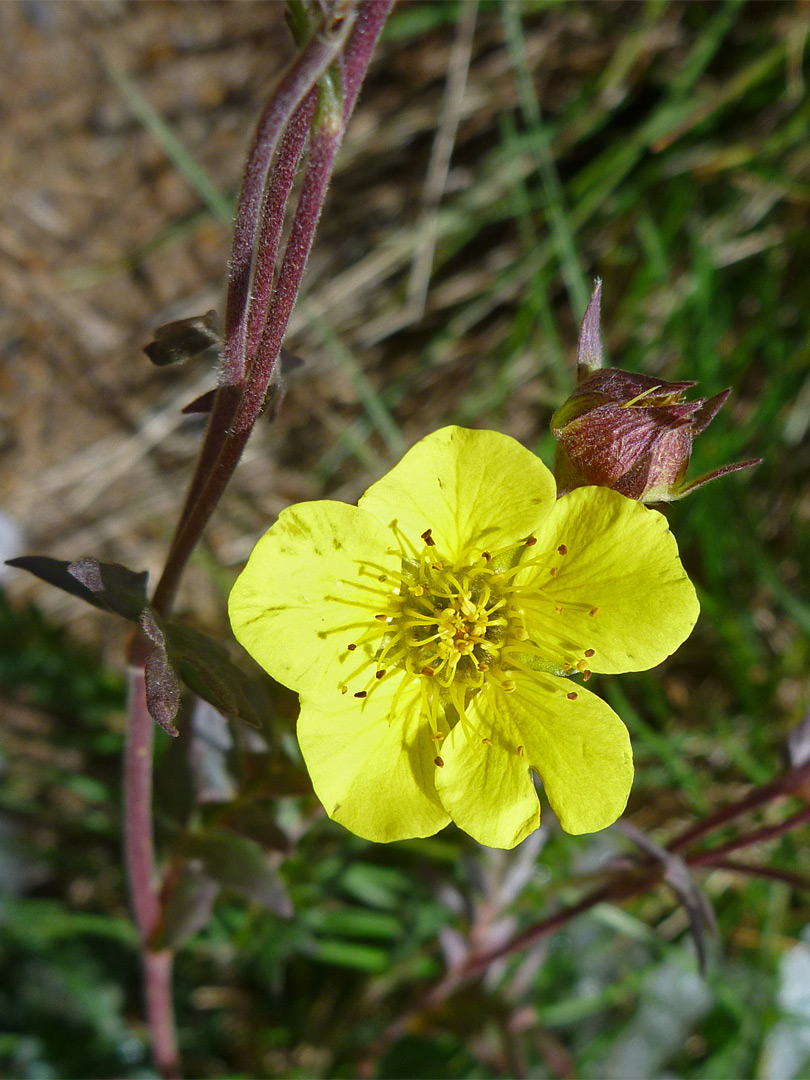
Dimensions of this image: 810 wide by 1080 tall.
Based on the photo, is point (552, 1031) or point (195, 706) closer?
point (195, 706)

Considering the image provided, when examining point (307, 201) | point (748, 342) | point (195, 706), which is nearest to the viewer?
point (307, 201)

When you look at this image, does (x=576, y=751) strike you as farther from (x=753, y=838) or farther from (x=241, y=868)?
(x=241, y=868)

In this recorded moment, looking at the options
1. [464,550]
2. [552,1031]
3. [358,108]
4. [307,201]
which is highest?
[358,108]

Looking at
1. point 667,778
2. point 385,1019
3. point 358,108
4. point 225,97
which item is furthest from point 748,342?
point 385,1019

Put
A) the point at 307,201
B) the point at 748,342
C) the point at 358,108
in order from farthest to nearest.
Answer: the point at 358,108
the point at 748,342
the point at 307,201

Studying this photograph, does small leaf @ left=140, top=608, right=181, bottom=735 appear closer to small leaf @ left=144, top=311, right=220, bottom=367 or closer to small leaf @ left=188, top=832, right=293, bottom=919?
small leaf @ left=144, top=311, right=220, bottom=367

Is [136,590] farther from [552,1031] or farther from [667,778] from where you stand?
[552,1031]

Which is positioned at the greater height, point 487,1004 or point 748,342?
point 748,342
